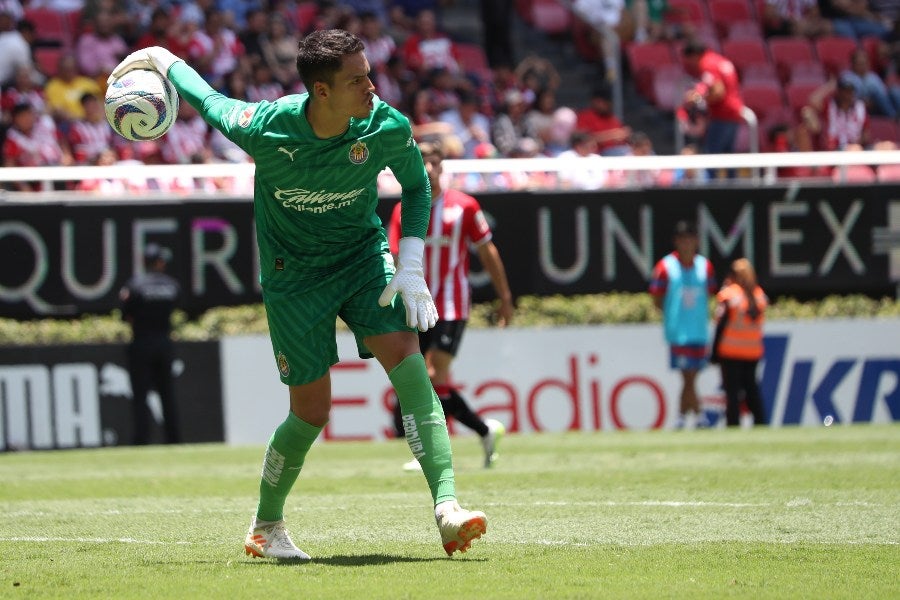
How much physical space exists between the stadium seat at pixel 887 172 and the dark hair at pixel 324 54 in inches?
507

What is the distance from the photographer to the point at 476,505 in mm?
8828

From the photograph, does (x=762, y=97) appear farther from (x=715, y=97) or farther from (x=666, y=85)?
(x=715, y=97)

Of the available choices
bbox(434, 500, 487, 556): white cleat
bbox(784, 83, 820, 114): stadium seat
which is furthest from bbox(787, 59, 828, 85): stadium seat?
bbox(434, 500, 487, 556): white cleat

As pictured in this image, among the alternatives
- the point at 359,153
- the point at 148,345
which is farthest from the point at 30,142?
the point at 359,153

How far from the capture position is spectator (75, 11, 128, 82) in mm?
19203

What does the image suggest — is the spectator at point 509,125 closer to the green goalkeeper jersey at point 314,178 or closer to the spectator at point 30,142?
the spectator at point 30,142

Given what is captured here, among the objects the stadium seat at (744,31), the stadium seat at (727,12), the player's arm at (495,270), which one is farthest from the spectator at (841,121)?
A: the player's arm at (495,270)

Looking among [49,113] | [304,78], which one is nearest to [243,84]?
[49,113]

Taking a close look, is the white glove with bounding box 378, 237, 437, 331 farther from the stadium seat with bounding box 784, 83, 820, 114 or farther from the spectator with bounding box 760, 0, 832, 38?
the spectator with bounding box 760, 0, 832, 38

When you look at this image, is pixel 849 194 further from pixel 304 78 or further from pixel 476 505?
pixel 304 78

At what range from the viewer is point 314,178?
259 inches

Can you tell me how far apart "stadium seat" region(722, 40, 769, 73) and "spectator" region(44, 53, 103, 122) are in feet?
31.8

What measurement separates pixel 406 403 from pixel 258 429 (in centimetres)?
1012

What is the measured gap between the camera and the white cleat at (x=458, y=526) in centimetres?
623
